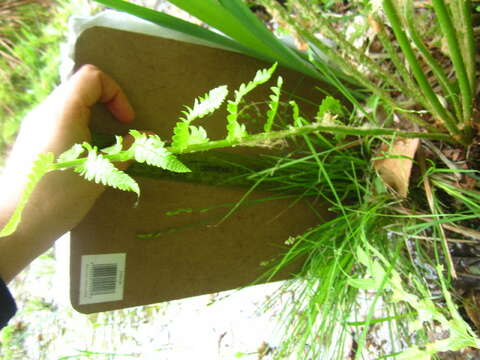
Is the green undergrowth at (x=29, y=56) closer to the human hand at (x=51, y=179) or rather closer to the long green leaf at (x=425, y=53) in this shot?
the human hand at (x=51, y=179)

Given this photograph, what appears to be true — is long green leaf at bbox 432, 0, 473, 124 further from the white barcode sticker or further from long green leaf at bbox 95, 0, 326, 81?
the white barcode sticker

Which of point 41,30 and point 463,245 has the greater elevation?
point 41,30

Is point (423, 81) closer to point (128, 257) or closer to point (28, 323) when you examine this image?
point (128, 257)

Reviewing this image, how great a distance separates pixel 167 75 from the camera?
66 cm

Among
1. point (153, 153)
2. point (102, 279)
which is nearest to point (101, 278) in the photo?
point (102, 279)

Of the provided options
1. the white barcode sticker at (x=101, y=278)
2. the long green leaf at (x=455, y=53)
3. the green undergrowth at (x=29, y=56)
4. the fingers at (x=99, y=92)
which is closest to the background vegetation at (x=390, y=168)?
the long green leaf at (x=455, y=53)

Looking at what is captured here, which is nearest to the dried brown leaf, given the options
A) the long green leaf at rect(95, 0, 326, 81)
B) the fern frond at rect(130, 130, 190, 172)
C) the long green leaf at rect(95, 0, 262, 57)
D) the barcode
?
the long green leaf at rect(95, 0, 326, 81)

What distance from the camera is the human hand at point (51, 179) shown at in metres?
0.53

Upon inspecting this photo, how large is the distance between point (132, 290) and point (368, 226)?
0.45 metres

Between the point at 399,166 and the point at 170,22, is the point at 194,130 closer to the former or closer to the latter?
the point at 170,22

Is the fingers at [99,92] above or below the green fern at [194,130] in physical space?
above

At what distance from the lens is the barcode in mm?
643

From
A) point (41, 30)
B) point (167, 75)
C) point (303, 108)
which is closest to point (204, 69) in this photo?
point (167, 75)

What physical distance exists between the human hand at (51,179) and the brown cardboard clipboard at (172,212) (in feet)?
0.15
